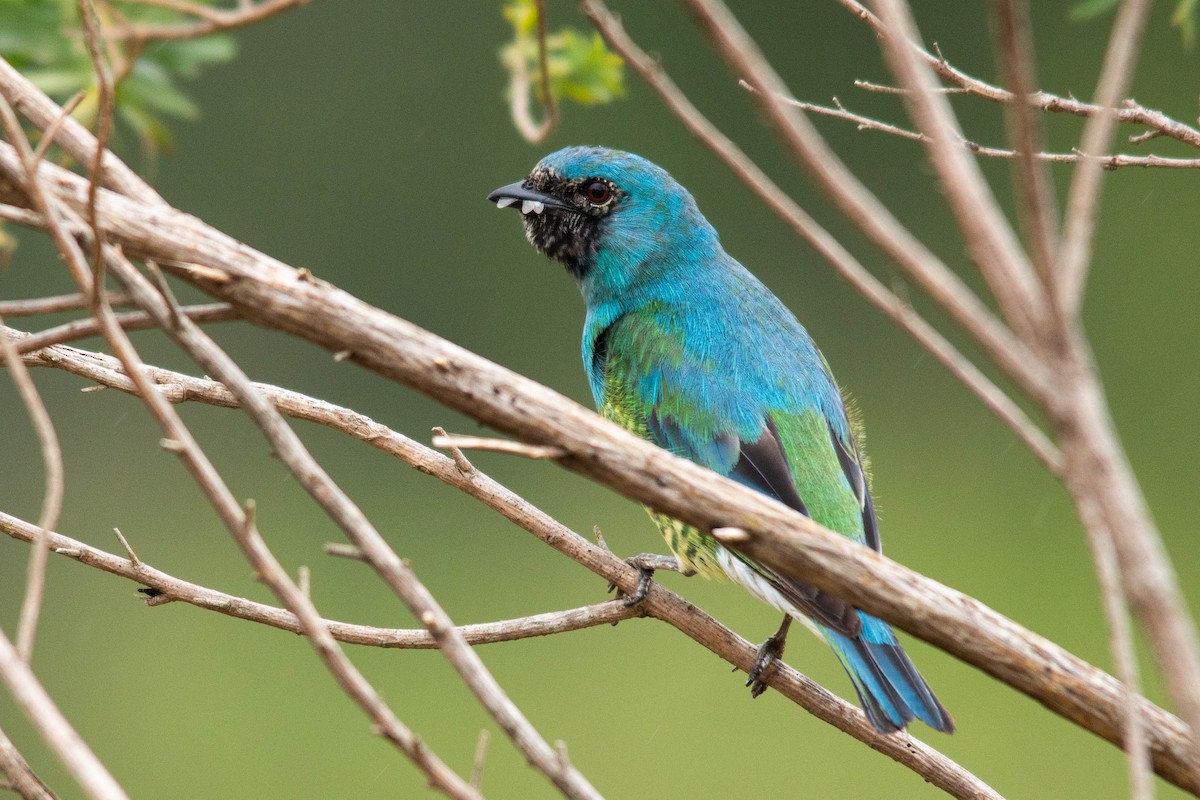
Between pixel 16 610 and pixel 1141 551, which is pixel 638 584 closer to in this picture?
pixel 1141 551

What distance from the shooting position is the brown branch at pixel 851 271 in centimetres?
111

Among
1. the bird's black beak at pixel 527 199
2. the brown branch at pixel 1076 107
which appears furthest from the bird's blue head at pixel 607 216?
the brown branch at pixel 1076 107

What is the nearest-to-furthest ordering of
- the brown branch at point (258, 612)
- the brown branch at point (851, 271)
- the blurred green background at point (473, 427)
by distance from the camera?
the brown branch at point (851, 271) < the brown branch at point (258, 612) < the blurred green background at point (473, 427)

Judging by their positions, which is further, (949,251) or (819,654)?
(949,251)

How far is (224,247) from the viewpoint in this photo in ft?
4.67

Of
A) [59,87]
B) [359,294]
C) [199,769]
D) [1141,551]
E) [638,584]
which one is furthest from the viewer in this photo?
[359,294]

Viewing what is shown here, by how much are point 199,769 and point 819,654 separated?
3.66 metres

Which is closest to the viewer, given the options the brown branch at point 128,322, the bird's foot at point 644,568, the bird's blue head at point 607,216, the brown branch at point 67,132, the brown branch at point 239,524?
the brown branch at point 239,524

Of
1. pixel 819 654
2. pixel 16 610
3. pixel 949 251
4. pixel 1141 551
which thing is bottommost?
pixel 16 610

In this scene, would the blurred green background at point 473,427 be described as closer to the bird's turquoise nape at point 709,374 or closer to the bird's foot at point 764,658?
the bird's turquoise nape at point 709,374

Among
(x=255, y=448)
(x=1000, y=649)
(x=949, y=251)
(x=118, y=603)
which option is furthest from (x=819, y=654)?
(x=1000, y=649)

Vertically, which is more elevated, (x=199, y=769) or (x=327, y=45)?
(x=327, y=45)

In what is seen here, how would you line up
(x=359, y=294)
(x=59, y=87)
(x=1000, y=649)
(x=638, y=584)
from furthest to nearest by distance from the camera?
(x=359, y=294) < (x=59, y=87) < (x=638, y=584) < (x=1000, y=649)

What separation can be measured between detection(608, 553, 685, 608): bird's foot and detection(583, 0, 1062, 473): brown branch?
4.76 ft
